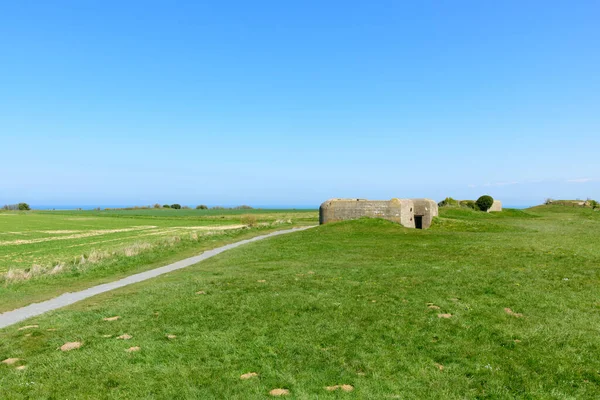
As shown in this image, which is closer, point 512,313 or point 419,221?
point 512,313

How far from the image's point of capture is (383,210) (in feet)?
125

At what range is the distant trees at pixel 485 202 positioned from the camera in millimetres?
65062

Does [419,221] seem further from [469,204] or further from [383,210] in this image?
[469,204]

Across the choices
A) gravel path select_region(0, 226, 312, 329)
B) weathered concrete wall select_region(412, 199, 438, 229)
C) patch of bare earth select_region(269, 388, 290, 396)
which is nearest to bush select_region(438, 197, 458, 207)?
weathered concrete wall select_region(412, 199, 438, 229)

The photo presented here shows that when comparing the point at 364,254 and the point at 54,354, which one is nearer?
the point at 54,354

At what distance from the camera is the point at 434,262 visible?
18.5m

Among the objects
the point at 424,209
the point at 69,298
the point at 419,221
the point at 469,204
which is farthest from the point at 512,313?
the point at 469,204

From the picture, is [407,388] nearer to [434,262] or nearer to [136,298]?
[136,298]

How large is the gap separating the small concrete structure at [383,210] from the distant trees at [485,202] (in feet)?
94.4

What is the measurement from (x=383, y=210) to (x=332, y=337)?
30153mm

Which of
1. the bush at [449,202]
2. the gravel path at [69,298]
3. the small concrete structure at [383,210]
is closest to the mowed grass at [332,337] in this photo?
the gravel path at [69,298]

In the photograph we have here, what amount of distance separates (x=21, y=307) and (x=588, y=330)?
57.9 feet

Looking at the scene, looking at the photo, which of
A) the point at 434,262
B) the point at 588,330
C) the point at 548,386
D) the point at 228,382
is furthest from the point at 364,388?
the point at 434,262

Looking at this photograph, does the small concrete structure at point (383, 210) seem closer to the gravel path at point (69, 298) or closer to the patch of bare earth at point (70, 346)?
the gravel path at point (69, 298)
